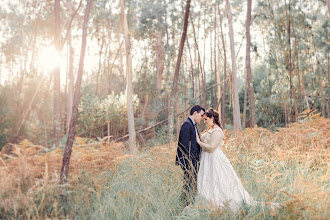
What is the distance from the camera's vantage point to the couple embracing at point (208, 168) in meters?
3.88

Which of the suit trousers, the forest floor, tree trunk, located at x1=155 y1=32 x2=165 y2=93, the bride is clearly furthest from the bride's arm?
tree trunk, located at x1=155 y1=32 x2=165 y2=93

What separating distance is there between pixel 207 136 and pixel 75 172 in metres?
1.86

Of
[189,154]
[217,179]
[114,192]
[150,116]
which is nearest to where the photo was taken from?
[217,179]

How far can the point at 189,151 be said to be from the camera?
4102 millimetres

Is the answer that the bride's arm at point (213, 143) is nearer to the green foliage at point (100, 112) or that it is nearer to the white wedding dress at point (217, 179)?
the white wedding dress at point (217, 179)

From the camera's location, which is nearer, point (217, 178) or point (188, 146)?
point (217, 178)

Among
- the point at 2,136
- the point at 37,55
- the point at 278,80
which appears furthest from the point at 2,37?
the point at 278,80

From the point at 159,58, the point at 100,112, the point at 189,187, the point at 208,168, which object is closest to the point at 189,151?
the point at 208,168

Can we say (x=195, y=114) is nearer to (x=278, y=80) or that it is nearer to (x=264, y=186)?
(x=264, y=186)

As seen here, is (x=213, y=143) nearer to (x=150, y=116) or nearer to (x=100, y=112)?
(x=100, y=112)

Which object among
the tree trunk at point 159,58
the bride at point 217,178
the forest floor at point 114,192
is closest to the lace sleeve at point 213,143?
the bride at point 217,178

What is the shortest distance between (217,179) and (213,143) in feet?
1.43

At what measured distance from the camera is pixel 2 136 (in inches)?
497

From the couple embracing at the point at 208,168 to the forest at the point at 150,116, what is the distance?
220 millimetres
